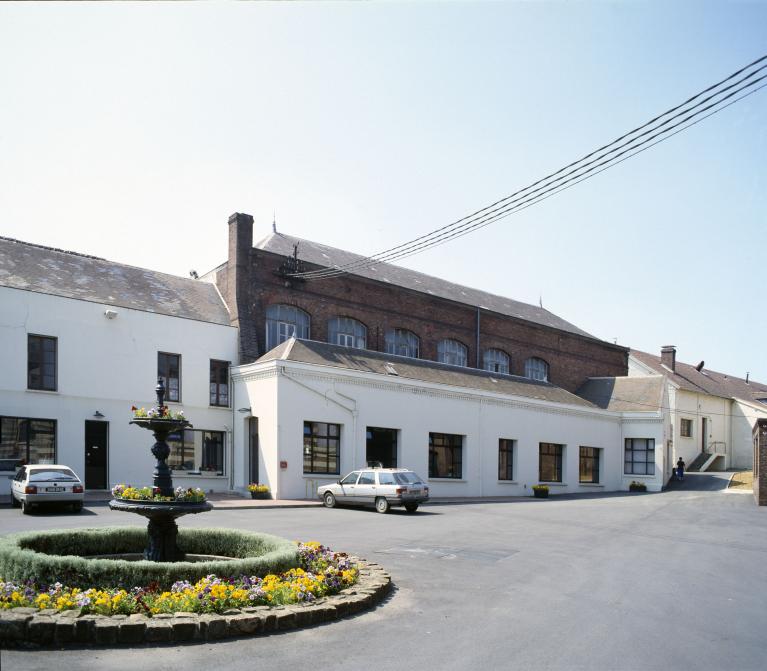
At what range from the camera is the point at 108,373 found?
26.7 metres

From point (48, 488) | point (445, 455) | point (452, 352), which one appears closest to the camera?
point (48, 488)

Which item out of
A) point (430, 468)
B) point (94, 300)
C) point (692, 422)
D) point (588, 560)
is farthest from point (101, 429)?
point (692, 422)

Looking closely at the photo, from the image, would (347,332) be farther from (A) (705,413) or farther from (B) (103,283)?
(A) (705,413)

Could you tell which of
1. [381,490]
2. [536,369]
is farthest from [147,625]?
[536,369]

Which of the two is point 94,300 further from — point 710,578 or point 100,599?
point 710,578

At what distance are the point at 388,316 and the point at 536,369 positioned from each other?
564 inches

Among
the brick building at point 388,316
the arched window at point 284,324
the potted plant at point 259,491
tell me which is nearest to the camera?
the potted plant at point 259,491

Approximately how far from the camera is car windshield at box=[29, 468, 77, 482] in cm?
1965

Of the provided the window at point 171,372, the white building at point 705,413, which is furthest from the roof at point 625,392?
the window at point 171,372

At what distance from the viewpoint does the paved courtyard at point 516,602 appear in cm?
706

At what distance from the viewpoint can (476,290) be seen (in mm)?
49188

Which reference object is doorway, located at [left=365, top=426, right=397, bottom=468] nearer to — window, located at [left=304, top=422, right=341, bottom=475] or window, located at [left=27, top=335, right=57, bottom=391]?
window, located at [left=304, top=422, right=341, bottom=475]

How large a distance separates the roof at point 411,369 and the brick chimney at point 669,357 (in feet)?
67.4

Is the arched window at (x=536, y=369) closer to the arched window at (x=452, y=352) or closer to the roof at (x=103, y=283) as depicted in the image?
the arched window at (x=452, y=352)
